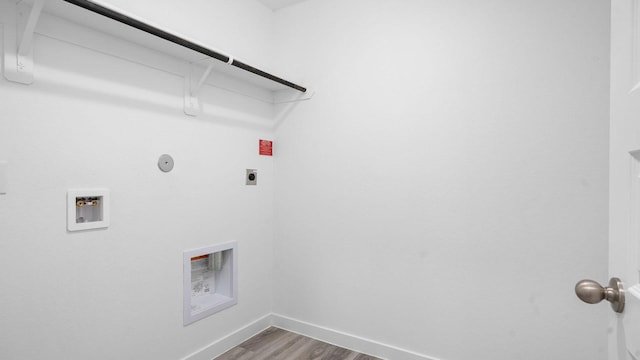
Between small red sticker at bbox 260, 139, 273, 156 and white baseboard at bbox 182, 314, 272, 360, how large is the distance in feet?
4.07

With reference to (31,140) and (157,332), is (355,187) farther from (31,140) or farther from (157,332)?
(31,140)

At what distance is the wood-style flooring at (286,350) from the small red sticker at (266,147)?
4.39 ft

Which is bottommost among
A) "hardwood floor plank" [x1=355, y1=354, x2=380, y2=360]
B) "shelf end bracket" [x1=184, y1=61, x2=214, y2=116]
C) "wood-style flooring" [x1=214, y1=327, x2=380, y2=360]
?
"hardwood floor plank" [x1=355, y1=354, x2=380, y2=360]

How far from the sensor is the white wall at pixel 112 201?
1.34 metres

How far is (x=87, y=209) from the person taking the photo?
1.55 meters

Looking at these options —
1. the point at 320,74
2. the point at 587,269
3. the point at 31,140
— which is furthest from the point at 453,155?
the point at 31,140

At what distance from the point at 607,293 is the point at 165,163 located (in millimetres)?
1861

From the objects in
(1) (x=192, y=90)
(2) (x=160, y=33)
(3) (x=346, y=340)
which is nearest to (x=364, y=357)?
(3) (x=346, y=340)

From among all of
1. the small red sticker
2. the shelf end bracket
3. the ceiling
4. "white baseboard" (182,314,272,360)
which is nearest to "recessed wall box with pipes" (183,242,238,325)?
"white baseboard" (182,314,272,360)

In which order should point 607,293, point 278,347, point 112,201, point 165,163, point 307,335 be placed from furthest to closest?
point 307,335 < point 278,347 < point 165,163 < point 112,201 < point 607,293

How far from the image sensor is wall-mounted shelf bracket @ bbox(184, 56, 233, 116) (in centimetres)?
193

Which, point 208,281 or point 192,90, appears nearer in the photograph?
point 192,90

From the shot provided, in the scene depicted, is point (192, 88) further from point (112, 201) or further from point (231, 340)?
point (231, 340)

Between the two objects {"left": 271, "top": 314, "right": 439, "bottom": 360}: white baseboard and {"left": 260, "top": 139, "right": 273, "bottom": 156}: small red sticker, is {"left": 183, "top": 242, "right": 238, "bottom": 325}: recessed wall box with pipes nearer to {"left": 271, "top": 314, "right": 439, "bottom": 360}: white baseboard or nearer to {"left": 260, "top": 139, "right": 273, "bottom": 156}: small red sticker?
{"left": 271, "top": 314, "right": 439, "bottom": 360}: white baseboard
